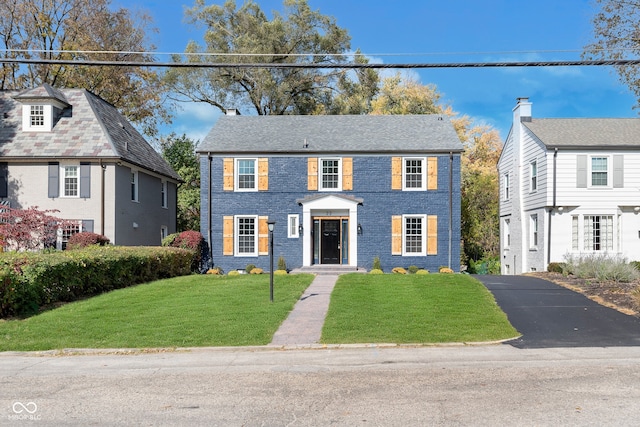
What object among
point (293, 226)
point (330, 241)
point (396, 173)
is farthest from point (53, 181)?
point (396, 173)

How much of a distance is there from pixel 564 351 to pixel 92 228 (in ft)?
63.8

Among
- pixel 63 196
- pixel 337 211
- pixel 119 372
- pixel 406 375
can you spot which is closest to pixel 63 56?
pixel 63 196

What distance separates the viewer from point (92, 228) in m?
23.5

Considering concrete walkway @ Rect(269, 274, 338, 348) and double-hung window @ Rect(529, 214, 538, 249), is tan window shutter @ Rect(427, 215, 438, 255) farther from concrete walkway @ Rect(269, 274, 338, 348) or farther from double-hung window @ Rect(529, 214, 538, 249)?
concrete walkway @ Rect(269, 274, 338, 348)

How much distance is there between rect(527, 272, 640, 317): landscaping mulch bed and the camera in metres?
13.8

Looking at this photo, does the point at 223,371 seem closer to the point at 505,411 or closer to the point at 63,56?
the point at 505,411

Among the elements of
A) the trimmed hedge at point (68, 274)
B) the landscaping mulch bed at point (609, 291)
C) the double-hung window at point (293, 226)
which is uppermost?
the double-hung window at point (293, 226)

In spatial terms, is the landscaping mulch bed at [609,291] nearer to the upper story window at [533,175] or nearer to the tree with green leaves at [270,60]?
the upper story window at [533,175]

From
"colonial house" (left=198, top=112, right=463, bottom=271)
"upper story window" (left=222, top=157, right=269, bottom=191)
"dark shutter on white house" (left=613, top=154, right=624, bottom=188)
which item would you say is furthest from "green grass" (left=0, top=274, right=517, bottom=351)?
"dark shutter on white house" (left=613, top=154, right=624, bottom=188)

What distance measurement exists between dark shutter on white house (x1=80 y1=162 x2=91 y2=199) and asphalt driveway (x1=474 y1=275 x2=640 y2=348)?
648 inches

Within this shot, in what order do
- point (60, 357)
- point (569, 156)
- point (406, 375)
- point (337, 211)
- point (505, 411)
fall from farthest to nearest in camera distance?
point (337, 211) < point (569, 156) < point (60, 357) < point (406, 375) < point (505, 411)

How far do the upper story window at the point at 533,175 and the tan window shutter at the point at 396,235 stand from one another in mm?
6083

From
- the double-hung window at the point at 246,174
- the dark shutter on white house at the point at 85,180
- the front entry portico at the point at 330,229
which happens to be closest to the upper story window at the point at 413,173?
the front entry portico at the point at 330,229

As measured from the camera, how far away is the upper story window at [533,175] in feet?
81.3
